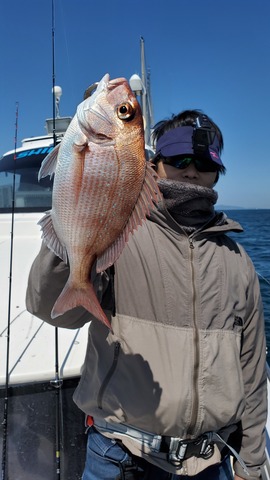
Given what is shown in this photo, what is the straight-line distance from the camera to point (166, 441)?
1655mm

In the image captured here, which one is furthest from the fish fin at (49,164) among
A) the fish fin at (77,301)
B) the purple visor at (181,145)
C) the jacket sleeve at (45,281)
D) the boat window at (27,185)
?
the boat window at (27,185)

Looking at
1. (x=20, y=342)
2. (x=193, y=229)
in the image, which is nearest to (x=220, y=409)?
(x=193, y=229)

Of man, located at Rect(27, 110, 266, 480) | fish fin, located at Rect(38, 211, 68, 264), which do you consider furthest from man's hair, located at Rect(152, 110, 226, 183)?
fish fin, located at Rect(38, 211, 68, 264)

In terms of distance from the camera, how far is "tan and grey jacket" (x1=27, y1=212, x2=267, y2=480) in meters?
1.58

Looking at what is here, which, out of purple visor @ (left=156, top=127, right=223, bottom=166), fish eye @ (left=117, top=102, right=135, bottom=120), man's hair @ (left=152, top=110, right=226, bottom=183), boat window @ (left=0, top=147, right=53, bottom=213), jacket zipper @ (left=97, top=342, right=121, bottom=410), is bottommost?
jacket zipper @ (left=97, top=342, right=121, bottom=410)

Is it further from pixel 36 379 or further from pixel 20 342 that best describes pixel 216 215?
pixel 20 342

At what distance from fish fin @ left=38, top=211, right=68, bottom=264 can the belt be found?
0.87m

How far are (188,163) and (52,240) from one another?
83cm

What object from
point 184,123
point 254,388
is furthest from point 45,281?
point 254,388

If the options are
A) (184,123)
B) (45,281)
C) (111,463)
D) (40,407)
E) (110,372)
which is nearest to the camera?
(45,281)

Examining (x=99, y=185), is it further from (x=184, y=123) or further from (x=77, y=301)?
(x=184, y=123)

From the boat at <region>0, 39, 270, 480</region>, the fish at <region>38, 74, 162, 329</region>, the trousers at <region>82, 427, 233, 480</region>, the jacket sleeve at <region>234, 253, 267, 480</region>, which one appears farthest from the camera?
the boat at <region>0, 39, 270, 480</region>

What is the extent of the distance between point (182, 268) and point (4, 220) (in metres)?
3.51

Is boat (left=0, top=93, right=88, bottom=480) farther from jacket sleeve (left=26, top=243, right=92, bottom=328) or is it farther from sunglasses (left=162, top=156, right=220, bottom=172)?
sunglasses (left=162, top=156, right=220, bottom=172)
